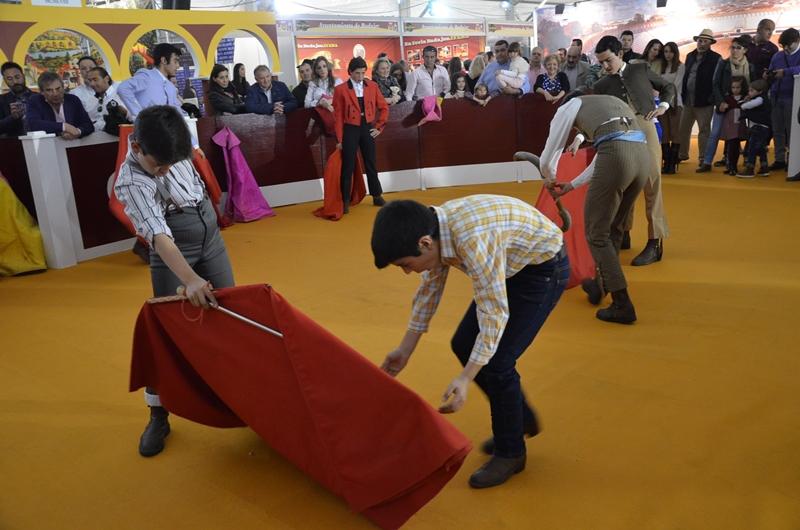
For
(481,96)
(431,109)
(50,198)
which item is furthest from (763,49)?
(50,198)

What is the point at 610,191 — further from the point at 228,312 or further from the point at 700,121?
the point at 700,121

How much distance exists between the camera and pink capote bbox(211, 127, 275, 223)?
7.77m

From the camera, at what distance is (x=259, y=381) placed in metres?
2.42

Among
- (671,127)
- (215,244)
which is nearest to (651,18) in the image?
(671,127)

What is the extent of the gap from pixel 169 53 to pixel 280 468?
16.2 ft

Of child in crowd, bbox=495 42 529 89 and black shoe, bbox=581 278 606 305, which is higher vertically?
child in crowd, bbox=495 42 529 89

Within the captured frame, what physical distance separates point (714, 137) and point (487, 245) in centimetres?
823

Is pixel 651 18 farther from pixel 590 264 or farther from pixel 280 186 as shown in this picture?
pixel 590 264

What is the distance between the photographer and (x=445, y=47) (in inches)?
822

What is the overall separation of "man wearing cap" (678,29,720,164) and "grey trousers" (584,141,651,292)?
5.93 meters

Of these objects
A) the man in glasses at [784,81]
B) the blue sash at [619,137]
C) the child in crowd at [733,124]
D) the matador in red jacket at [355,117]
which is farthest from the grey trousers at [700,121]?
the blue sash at [619,137]

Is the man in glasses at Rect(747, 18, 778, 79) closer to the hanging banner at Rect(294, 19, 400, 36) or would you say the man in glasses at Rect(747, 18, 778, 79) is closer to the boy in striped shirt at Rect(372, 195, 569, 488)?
the boy in striped shirt at Rect(372, 195, 569, 488)

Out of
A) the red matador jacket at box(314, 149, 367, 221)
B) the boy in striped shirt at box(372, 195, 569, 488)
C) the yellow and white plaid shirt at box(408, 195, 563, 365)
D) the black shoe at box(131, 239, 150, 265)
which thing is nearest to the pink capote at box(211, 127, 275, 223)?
the red matador jacket at box(314, 149, 367, 221)

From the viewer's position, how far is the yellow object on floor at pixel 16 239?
5.90m
